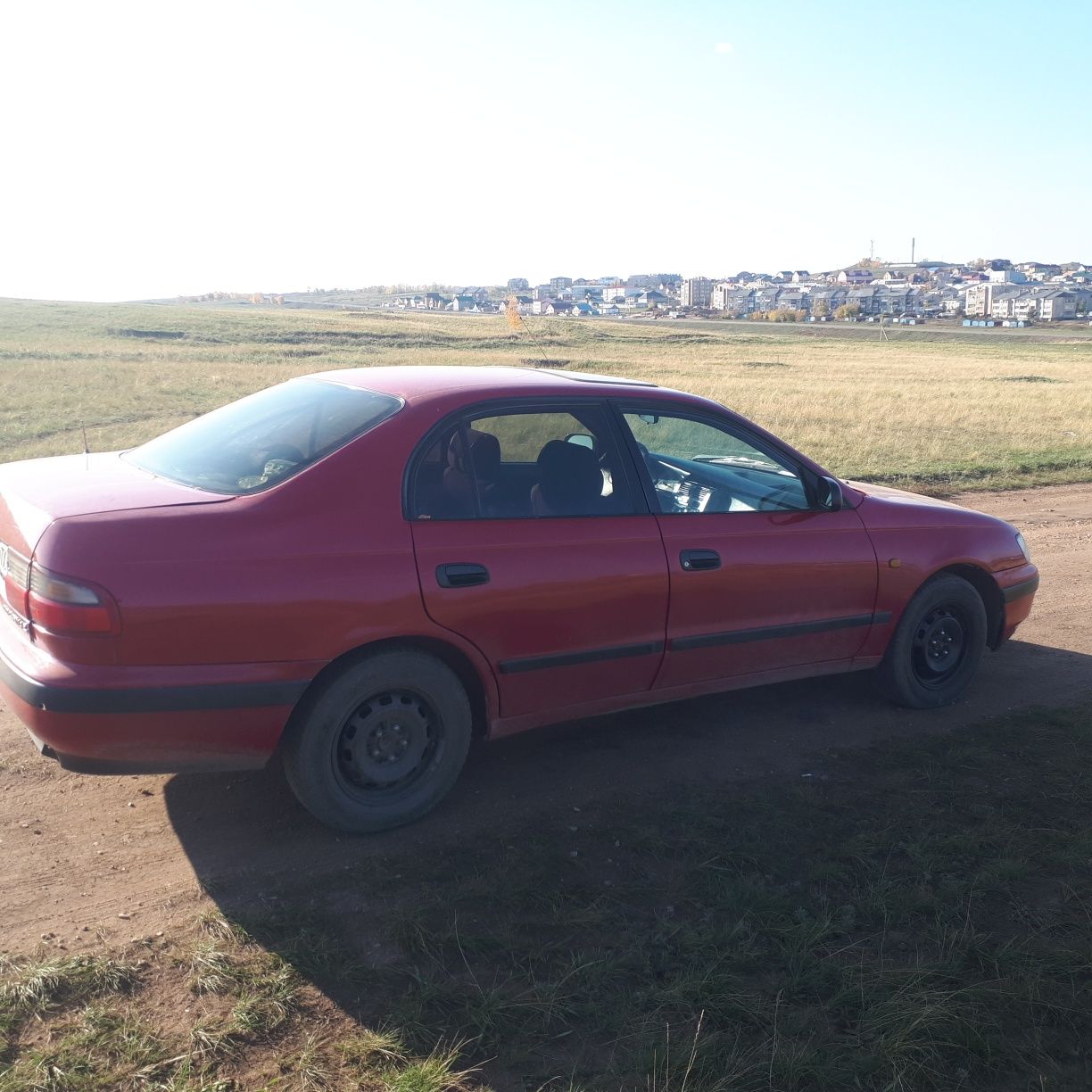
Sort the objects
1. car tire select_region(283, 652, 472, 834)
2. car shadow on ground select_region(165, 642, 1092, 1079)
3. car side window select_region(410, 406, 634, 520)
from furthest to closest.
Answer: car side window select_region(410, 406, 634, 520) → car tire select_region(283, 652, 472, 834) → car shadow on ground select_region(165, 642, 1092, 1079)

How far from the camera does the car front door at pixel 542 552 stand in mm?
4047

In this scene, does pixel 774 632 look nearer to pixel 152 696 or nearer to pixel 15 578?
pixel 152 696

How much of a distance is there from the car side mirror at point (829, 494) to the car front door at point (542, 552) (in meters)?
0.97

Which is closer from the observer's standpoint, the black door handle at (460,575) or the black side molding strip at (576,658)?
the black door handle at (460,575)

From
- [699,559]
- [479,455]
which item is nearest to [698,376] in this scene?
[699,559]

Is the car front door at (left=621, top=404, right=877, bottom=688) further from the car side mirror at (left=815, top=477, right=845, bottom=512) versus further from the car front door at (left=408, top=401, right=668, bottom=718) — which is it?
the car front door at (left=408, top=401, right=668, bottom=718)

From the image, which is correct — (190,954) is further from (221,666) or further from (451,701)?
(451,701)

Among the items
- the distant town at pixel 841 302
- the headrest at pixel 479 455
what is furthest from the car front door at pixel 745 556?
the distant town at pixel 841 302

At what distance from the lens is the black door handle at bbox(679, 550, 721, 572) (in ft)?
14.9

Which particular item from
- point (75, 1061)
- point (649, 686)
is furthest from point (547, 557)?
point (75, 1061)

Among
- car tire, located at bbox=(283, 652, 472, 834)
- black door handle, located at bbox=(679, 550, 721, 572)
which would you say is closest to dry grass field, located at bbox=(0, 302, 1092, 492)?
black door handle, located at bbox=(679, 550, 721, 572)

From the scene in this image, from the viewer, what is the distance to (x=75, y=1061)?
2740 mm

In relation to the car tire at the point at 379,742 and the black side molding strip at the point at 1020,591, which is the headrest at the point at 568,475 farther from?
the black side molding strip at the point at 1020,591

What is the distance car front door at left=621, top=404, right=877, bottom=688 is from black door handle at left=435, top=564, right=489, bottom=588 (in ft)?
2.81
